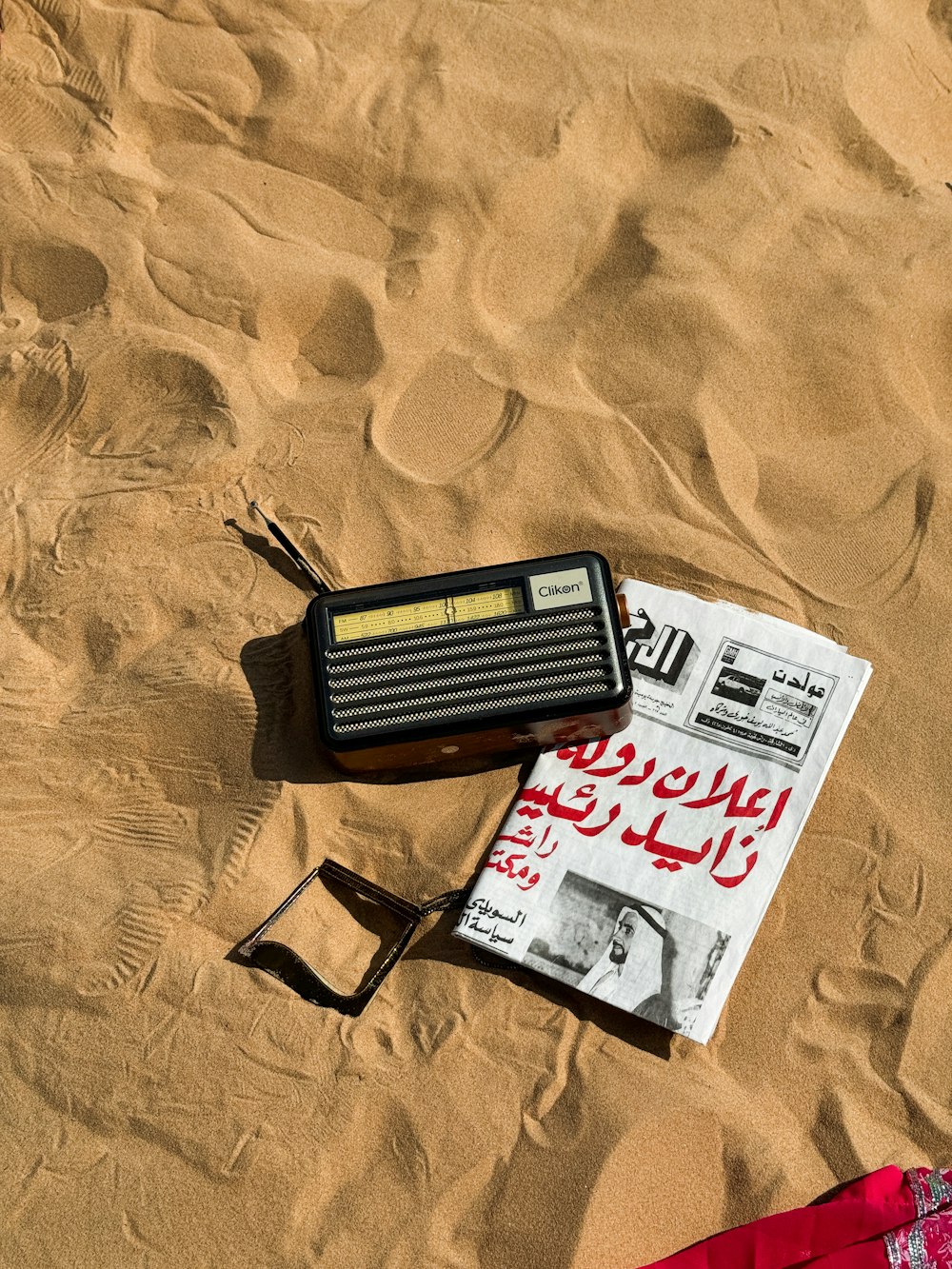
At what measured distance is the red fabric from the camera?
1115 millimetres

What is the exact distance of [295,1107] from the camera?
1.22 metres

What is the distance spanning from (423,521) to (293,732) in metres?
0.36

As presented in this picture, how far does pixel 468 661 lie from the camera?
1.29 meters

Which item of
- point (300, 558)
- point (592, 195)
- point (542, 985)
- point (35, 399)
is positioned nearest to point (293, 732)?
point (300, 558)

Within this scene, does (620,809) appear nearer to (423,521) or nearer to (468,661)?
(468,661)

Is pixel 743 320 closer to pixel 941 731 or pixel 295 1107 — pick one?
pixel 941 731

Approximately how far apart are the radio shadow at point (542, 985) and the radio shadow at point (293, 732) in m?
0.17

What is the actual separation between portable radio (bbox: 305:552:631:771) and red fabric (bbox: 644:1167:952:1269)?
0.61m

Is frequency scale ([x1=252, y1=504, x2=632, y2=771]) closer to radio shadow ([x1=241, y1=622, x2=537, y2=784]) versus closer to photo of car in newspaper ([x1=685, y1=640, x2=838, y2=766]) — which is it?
radio shadow ([x1=241, y1=622, x2=537, y2=784])

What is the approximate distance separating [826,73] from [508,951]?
1552 mm

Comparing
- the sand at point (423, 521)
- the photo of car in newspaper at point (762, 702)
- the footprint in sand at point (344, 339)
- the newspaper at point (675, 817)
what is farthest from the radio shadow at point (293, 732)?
the footprint in sand at point (344, 339)

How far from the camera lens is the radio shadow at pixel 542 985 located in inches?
49.3

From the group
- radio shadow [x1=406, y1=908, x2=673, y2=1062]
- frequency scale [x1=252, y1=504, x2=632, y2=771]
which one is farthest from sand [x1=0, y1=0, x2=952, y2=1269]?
frequency scale [x1=252, y1=504, x2=632, y2=771]

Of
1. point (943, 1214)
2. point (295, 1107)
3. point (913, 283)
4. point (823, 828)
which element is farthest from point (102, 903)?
point (913, 283)
